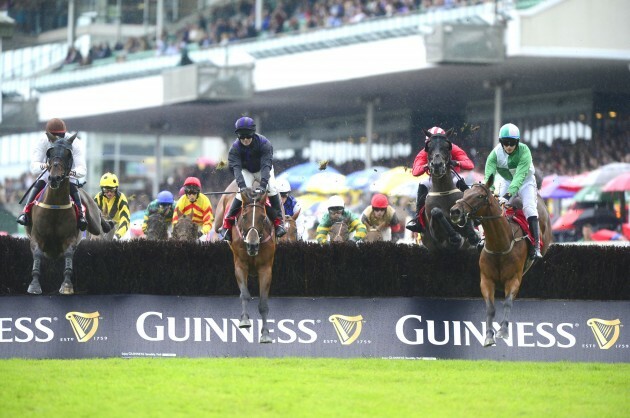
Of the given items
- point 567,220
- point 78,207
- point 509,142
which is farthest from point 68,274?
point 567,220

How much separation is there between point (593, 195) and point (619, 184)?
0.99 meters

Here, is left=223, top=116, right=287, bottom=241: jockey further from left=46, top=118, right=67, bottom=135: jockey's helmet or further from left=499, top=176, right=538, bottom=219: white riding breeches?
left=499, top=176, right=538, bottom=219: white riding breeches

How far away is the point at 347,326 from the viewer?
46.7 feet

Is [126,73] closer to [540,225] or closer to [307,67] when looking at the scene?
[307,67]

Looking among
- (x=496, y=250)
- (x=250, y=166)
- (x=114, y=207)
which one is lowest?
(x=496, y=250)

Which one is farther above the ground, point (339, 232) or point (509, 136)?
point (509, 136)

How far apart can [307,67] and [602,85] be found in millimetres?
7995

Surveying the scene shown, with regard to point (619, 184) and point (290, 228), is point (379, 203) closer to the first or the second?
point (290, 228)

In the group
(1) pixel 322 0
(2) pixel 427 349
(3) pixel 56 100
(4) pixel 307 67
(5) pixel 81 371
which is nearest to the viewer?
(5) pixel 81 371

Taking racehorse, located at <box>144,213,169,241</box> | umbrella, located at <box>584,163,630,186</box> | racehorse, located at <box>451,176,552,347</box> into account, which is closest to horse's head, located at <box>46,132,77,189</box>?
racehorse, located at <box>144,213,169,241</box>

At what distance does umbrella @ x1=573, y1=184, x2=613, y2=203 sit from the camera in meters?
26.1

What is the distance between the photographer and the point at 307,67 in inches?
1427

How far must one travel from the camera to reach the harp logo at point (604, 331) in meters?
14.1

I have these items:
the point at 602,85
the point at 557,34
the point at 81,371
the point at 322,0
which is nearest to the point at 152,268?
the point at 81,371
